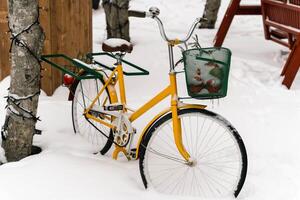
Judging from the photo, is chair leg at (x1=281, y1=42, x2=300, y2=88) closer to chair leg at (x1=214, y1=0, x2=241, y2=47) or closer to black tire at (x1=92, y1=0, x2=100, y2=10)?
chair leg at (x1=214, y1=0, x2=241, y2=47)

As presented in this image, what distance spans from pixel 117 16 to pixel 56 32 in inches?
83.3

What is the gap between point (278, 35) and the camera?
304 inches

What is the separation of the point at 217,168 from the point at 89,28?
10.6 feet

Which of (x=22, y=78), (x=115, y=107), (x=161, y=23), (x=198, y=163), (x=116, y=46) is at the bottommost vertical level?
(x=198, y=163)

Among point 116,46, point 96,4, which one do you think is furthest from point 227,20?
point 96,4

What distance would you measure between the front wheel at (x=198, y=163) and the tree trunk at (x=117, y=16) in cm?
344

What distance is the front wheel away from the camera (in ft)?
11.4

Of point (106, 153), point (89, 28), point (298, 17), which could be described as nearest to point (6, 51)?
point (89, 28)

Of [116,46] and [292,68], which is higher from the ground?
[116,46]

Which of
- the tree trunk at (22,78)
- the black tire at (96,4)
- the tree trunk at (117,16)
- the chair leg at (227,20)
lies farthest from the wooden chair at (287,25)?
the black tire at (96,4)

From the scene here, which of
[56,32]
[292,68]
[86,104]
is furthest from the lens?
[292,68]

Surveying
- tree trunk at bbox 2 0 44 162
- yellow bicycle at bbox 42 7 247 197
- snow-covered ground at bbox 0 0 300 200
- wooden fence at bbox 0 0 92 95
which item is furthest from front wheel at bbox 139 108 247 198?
wooden fence at bbox 0 0 92 95

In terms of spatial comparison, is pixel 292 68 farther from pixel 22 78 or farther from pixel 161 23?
pixel 22 78

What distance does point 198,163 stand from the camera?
160 inches
